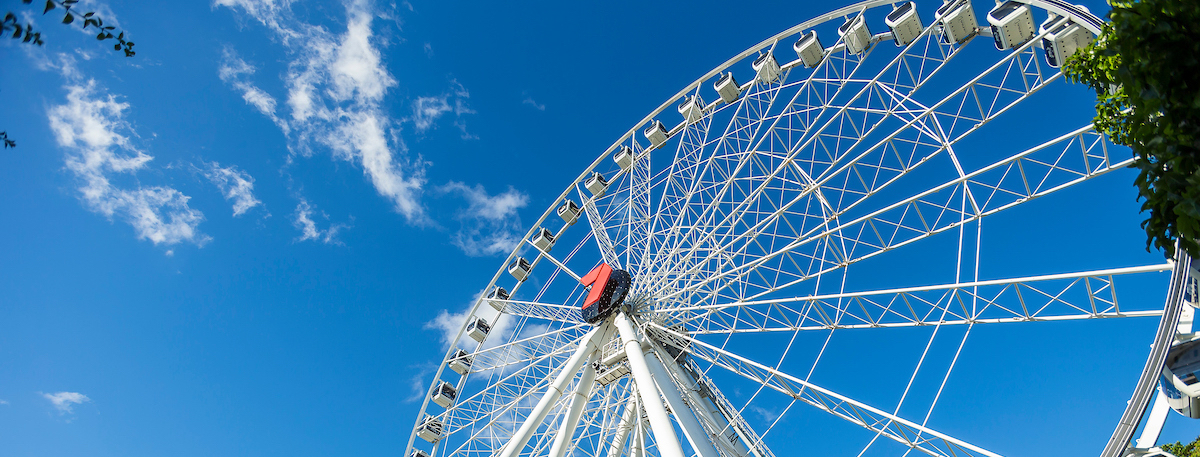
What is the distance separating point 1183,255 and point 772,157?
9961 millimetres

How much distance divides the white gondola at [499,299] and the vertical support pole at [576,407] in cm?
719

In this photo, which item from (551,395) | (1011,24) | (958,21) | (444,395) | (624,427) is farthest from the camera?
(444,395)

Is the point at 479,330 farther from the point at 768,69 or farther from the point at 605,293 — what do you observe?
the point at 768,69

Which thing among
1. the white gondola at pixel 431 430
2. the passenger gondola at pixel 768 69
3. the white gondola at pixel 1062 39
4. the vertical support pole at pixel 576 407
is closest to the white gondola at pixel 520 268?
the white gondola at pixel 431 430

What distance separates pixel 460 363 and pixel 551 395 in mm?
8556

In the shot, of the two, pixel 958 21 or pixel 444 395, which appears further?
pixel 444 395

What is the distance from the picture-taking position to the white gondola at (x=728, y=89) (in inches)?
778

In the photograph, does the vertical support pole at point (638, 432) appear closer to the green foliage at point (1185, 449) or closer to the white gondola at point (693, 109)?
the white gondola at point (693, 109)

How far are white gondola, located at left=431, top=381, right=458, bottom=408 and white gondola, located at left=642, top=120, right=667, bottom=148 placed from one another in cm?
1282

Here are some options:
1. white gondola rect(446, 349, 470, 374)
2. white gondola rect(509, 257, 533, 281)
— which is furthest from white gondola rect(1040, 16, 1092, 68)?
white gondola rect(446, 349, 470, 374)

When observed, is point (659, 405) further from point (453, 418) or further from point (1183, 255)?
point (453, 418)

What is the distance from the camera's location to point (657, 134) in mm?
21750

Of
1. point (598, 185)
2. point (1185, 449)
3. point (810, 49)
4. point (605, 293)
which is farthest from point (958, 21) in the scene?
→ point (1185, 449)

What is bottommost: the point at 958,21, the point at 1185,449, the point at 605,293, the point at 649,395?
the point at 1185,449
